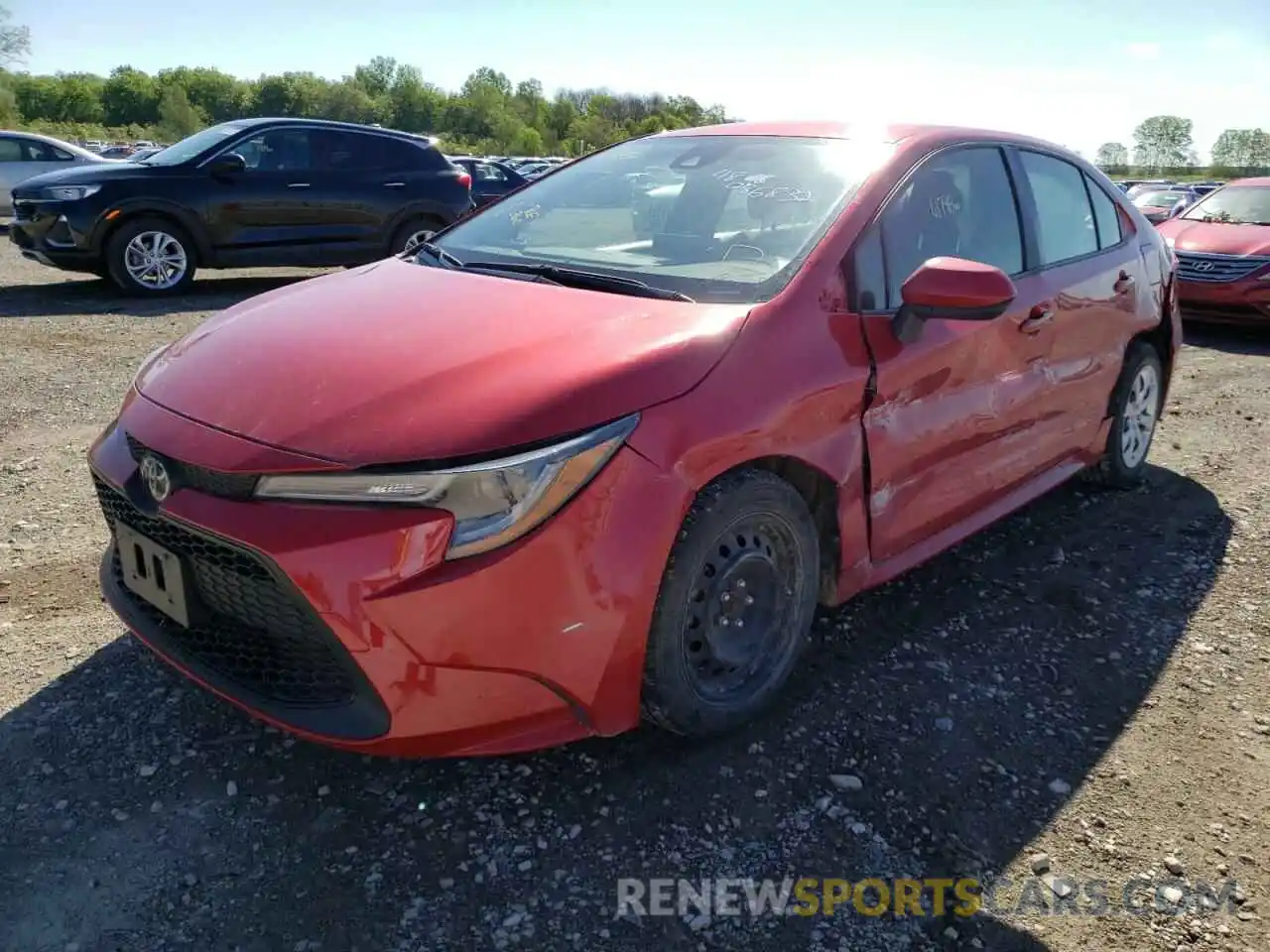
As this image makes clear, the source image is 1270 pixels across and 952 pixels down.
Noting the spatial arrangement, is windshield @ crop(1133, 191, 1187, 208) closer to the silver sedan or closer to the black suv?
the black suv

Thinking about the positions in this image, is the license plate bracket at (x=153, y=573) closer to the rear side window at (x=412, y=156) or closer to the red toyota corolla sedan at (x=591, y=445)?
the red toyota corolla sedan at (x=591, y=445)

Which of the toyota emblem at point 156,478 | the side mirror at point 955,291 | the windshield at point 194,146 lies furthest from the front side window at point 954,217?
the windshield at point 194,146

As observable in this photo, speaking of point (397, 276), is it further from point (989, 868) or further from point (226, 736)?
point (989, 868)

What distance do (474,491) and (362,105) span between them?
394 ft

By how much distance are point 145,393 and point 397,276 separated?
2.72 feet

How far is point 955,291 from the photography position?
2.59 metres

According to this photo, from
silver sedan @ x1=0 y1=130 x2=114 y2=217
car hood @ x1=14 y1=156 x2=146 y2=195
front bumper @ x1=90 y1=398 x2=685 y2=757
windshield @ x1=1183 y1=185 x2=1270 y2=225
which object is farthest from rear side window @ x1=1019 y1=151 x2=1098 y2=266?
silver sedan @ x1=0 y1=130 x2=114 y2=217

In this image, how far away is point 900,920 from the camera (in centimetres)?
205

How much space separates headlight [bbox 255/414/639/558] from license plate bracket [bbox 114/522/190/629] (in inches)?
14.3

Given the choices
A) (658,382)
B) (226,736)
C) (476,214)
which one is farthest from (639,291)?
(226,736)

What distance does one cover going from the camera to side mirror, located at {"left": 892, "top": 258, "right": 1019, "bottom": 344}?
8.51 ft

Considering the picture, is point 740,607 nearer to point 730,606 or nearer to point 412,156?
point 730,606

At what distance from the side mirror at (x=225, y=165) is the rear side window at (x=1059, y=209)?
7.32 m

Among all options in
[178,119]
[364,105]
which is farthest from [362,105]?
[178,119]
